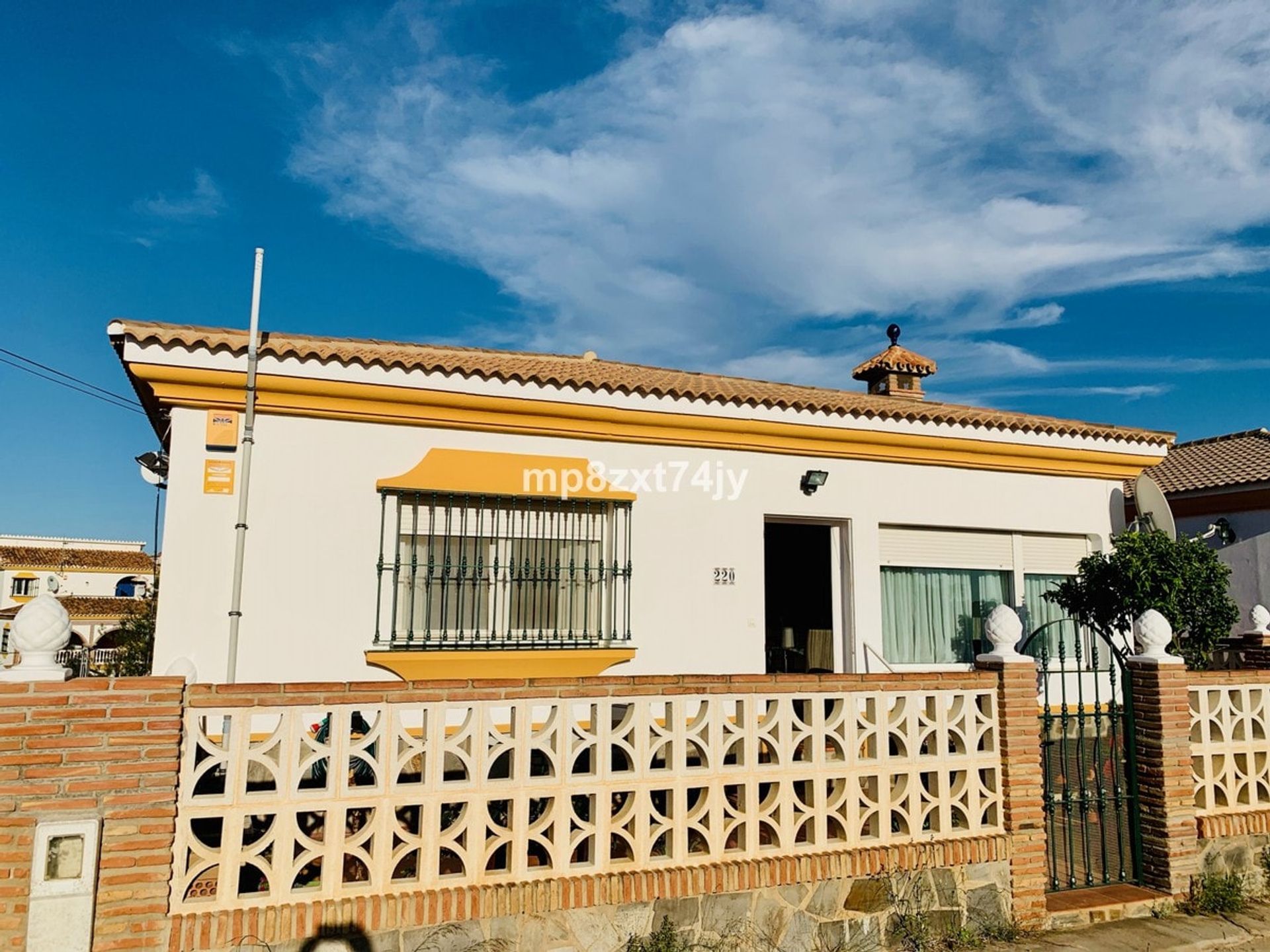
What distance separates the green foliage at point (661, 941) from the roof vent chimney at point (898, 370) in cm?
1359

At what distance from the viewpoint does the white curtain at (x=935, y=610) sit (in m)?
9.78

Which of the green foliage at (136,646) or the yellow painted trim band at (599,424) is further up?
the yellow painted trim band at (599,424)

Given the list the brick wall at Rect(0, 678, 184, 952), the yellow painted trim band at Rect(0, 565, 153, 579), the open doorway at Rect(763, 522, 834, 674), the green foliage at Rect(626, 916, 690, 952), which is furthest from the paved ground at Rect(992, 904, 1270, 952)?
the yellow painted trim band at Rect(0, 565, 153, 579)

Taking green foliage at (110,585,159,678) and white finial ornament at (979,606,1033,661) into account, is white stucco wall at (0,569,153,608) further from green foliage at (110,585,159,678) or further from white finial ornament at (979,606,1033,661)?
white finial ornament at (979,606,1033,661)

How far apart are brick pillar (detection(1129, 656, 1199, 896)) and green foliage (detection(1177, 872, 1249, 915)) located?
8 centimetres

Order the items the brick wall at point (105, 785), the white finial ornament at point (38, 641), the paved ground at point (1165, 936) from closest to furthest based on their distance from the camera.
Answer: the brick wall at point (105, 785)
the white finial ornament at point (38, 641)
the paved ground at point (1165, 936)

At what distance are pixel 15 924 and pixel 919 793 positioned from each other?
177 inches

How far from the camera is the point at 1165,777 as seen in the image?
5.65 meters

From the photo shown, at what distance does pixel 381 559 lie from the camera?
748cm

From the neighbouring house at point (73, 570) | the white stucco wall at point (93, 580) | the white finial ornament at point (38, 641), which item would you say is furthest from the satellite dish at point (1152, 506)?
the white stucco wall at point (93, 580)

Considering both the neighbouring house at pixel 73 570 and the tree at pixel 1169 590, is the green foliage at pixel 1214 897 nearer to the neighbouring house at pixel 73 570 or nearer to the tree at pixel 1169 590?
the tree at pixel 1169 590

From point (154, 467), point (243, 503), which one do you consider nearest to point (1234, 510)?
point (243, 503)

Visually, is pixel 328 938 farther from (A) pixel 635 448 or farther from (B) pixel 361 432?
(A) pixel 635 448

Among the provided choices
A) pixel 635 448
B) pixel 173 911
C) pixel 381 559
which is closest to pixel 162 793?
pixel 173 911
